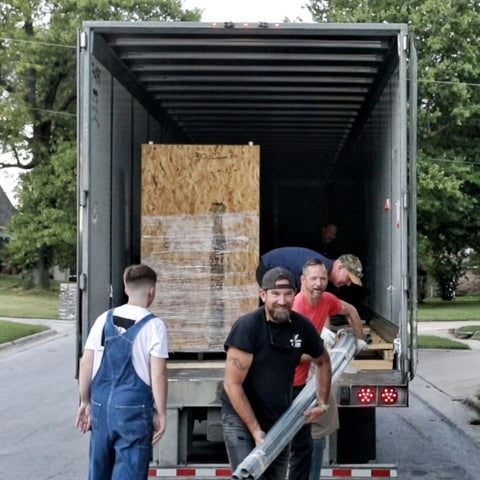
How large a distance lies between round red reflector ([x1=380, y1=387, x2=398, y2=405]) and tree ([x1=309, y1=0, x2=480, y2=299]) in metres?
28.1

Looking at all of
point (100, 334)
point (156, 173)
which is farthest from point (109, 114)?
point (100, 334)

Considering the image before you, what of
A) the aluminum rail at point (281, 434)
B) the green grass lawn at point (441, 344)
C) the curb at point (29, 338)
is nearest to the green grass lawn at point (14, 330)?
the curb at point (29, 338)

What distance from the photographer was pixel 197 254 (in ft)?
25.7

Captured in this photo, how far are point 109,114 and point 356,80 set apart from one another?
8.32 ft

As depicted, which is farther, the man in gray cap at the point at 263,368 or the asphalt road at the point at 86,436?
the asphalt road at the point at 86,436

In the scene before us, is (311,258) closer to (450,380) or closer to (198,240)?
(198,240)

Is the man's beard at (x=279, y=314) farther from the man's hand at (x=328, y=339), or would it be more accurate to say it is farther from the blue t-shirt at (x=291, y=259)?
the blue t-shirt at (x=291, y=259)

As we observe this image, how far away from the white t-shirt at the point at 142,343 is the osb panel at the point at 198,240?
2.28 m

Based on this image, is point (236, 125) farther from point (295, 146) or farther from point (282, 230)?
point (282, 230)

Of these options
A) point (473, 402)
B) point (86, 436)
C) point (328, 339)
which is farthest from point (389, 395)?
point (473, 402)

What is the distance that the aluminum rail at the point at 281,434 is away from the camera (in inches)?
185

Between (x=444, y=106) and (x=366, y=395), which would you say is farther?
(x=444, y=106)

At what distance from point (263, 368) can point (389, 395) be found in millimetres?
1532

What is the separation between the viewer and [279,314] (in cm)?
520
